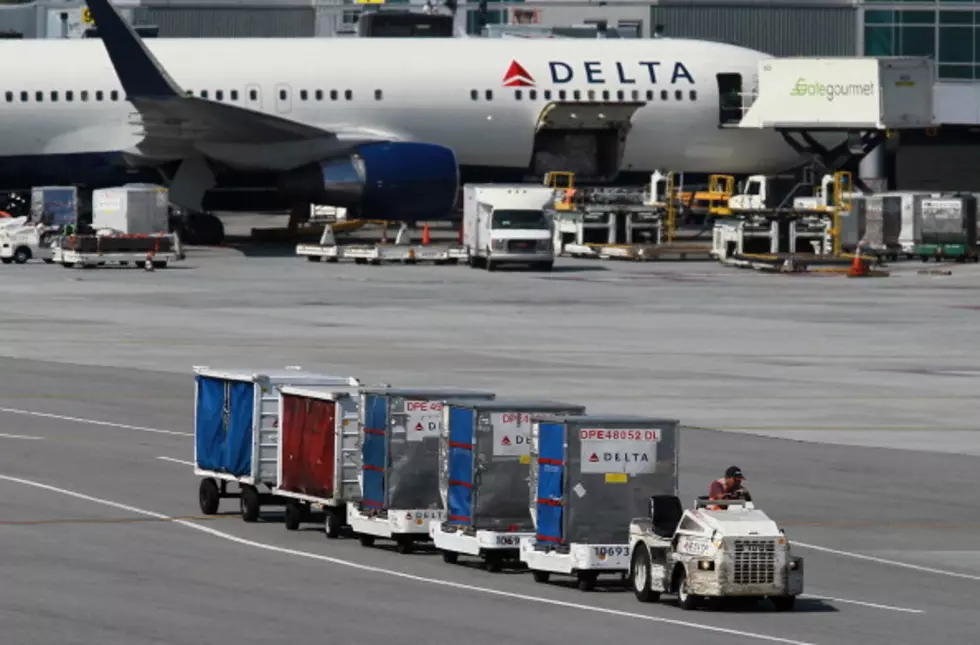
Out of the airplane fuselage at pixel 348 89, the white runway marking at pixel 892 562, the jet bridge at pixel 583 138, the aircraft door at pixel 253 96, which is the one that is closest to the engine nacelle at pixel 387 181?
the airplane fuselage at pixel 348 89

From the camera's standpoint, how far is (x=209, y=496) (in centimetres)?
2669

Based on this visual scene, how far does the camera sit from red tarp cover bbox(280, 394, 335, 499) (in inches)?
982

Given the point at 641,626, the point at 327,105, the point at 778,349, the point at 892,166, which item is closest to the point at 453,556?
the point at 641,626

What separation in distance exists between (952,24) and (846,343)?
72.0m

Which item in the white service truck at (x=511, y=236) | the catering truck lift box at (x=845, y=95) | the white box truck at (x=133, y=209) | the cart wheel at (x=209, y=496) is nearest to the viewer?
the cart wheel at (x=209, y=496)

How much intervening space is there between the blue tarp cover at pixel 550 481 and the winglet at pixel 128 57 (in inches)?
1924

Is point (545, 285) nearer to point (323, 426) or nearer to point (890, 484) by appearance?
point (890, 484)

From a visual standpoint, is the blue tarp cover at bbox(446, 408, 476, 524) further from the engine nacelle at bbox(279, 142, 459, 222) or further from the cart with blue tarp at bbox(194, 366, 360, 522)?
the engine nacelle at bbox(279, 142, 459, 222)

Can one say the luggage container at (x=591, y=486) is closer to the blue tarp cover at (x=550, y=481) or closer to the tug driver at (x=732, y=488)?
the blue tarp cover at (x=550, y=481)

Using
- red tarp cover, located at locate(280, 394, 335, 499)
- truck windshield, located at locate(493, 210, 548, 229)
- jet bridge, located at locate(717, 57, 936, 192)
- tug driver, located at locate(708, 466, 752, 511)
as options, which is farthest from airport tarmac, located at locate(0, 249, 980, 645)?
jet bridge, located at locate(717, 57, 936, 192)

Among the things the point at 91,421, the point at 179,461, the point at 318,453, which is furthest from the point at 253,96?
the point at 318,453

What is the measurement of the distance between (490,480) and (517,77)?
5385 centimetres

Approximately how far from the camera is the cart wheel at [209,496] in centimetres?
2662

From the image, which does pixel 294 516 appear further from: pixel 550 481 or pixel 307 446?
pixel 550 481
